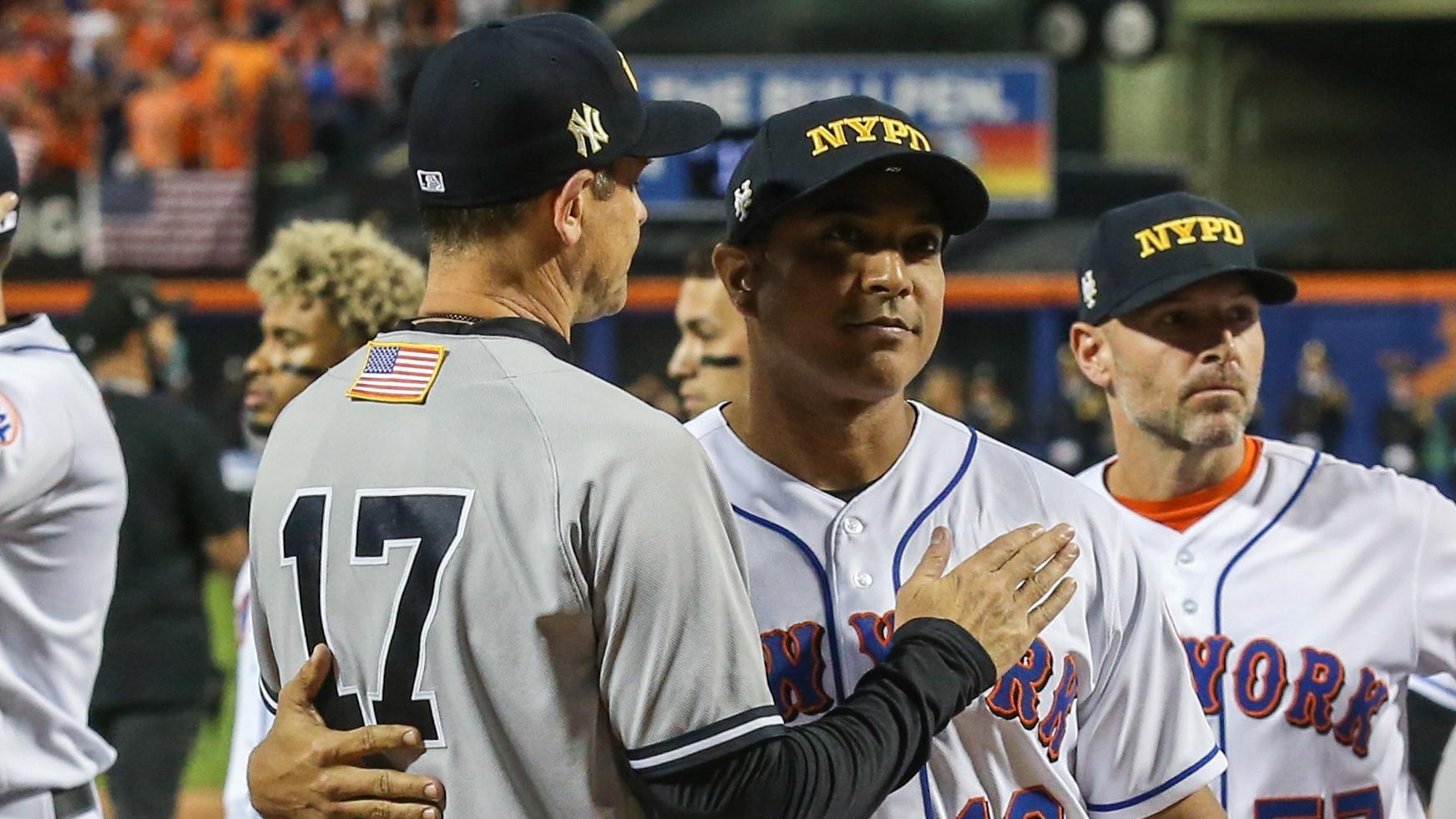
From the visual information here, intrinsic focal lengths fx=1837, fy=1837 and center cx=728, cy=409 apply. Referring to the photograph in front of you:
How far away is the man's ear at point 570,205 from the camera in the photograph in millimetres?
2045

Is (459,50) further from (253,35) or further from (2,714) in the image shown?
(253,35)

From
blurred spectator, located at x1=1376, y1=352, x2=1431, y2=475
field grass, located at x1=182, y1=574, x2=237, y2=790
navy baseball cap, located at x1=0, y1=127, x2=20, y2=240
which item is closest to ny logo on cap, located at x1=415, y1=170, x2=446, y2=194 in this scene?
navy baseball cap, located at x1=0, y1=127, x2=20, y2=240

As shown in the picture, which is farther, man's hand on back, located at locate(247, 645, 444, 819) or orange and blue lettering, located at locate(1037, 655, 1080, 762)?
orange and blue lettering, located at locate(1037, 655, 1080, 762)

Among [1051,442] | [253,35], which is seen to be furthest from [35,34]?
[1051,442]

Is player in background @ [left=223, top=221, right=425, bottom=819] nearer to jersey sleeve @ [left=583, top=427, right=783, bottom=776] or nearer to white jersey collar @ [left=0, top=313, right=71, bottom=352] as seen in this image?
white jersey collar @ [left=0, top=313, right=71, bottom=352]

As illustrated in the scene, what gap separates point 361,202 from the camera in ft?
42.2

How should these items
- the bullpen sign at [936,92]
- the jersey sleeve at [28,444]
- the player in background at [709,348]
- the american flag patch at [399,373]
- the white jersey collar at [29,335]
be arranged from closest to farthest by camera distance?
the american flag patch at [399,373] → the jersey sleeve at [28,444] → the white jersey collar at [29,335] → the player in background at [709,348] → the bullpen sign at [936,92]

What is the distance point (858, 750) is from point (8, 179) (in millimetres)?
1818

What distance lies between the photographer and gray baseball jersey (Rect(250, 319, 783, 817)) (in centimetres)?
187

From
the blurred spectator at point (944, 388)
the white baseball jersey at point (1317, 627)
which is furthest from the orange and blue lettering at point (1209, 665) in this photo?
the blurred spectator at point (944, 388)

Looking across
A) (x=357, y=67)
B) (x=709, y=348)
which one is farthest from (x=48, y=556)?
(x=357, y=67)

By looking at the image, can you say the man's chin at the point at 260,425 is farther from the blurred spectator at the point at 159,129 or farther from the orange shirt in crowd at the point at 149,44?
the orange shirt in crowd at the point at 149,44

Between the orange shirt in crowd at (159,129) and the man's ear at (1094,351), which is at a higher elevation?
the orange shirt in crowd at (159,129)

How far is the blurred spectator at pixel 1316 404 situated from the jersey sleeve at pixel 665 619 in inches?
424
